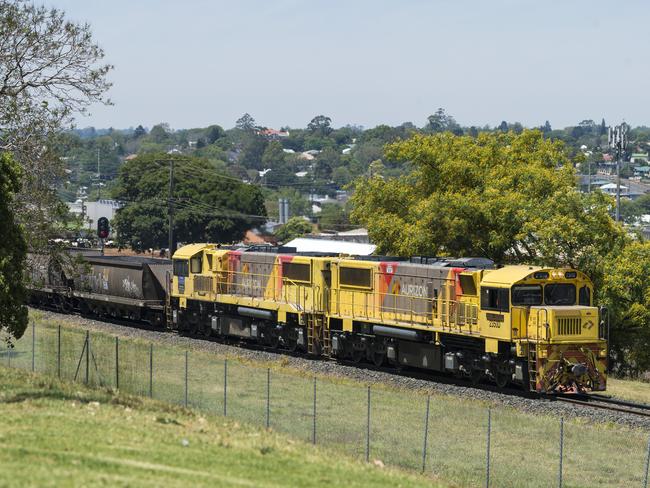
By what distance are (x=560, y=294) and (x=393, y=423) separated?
8.82 metres

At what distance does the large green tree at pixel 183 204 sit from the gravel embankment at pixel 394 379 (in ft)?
216

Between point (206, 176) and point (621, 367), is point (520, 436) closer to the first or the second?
point (621, 367)

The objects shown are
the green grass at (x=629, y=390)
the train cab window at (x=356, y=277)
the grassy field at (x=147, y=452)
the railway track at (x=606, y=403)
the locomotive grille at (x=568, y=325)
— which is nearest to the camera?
the grassy field at (x=147, y=452)

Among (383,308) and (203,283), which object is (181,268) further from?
(383,308)

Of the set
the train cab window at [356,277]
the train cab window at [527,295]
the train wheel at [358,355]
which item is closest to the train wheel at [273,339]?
the train wheel at [358,355]

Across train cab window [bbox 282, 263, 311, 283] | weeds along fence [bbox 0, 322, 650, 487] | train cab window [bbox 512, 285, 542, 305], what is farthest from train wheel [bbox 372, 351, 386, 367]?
train cab window [bbox 512, 285, 542, 305]

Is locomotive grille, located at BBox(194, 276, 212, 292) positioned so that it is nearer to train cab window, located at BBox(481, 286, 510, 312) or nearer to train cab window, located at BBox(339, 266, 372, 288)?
train cab window, located at BBox(339, 266, 372, 288)

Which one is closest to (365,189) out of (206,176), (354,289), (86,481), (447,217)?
(447,217)

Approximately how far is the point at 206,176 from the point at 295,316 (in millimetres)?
82829

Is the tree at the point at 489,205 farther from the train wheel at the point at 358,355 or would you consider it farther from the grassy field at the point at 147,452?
the grassy field at the point at 147,452

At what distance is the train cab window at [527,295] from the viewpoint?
108 feet

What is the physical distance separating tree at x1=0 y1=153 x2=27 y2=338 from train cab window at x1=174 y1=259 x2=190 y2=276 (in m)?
22.5

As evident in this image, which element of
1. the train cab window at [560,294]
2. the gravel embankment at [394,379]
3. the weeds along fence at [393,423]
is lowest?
the gravel embankment at [394,379]

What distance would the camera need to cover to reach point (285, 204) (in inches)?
6201
